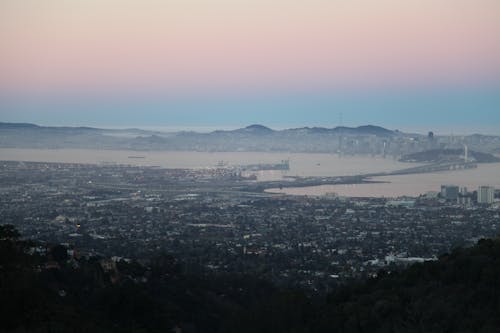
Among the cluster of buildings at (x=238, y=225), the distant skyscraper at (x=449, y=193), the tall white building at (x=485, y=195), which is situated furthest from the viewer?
the distant skyscraper at (x=449, y=193)

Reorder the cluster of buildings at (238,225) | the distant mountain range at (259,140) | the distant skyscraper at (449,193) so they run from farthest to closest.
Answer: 1. the distant mountain range at (259,140)
2. the distant skyscraper at (449,193)
3. the cluster of buildings at (238,225)

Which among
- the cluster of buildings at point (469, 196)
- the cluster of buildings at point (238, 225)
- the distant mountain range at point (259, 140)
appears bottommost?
the cluster of buildings at point (238, 225)

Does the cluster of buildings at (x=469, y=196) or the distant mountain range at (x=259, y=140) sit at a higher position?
the distant mountain range at (x=259, y=140)

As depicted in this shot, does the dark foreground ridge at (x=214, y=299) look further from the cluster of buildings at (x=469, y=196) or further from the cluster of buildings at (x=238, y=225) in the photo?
the cluster of buildings at (x=469, y=196)

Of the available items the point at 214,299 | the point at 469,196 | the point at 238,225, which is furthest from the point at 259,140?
the point at 214,299

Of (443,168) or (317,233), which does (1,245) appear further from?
(443,168)

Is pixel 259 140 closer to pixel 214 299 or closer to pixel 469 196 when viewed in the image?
→ pixel 469 196

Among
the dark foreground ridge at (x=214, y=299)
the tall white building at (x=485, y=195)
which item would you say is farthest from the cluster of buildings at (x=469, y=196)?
the dark foreground ridge at (x=214, y=299)
